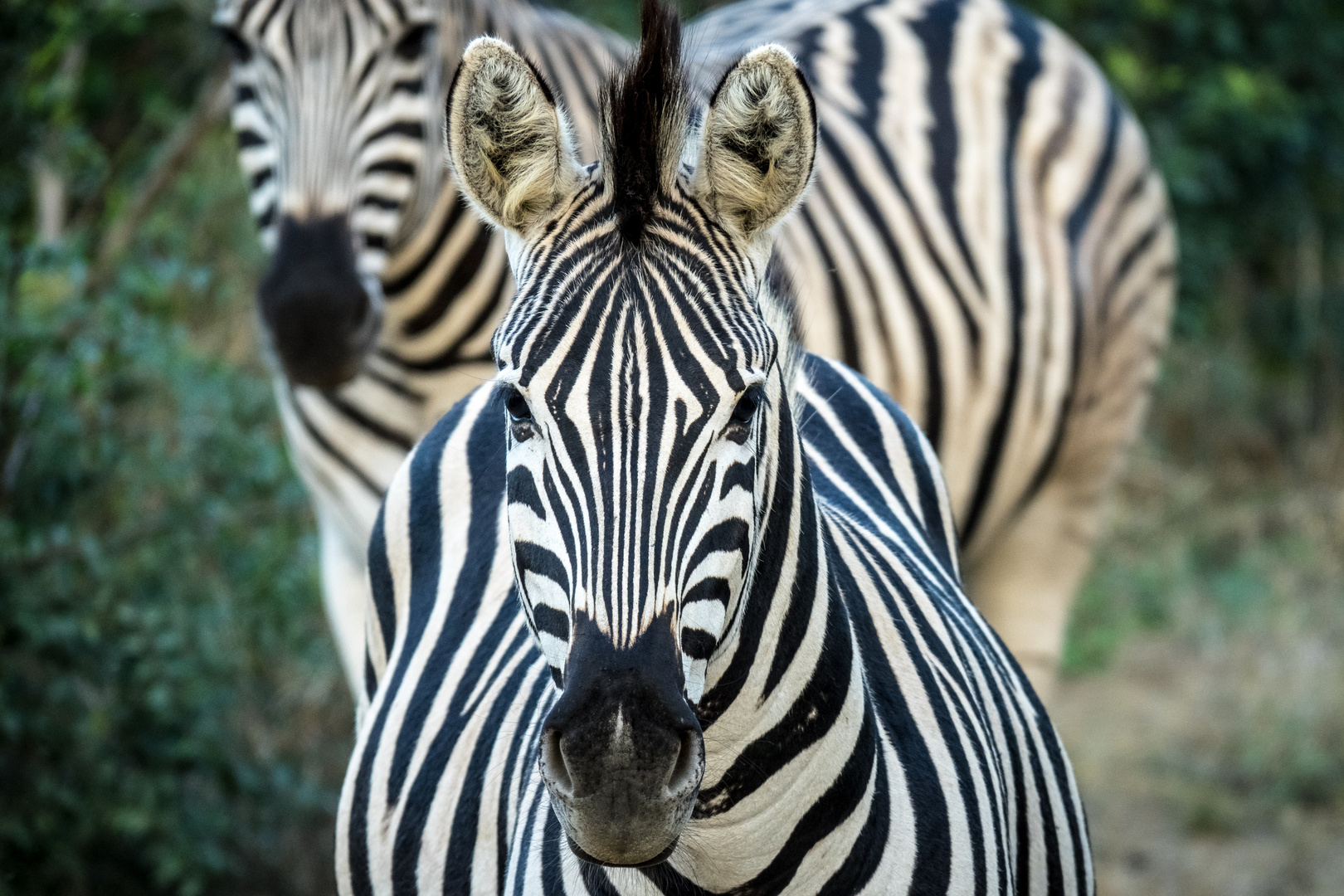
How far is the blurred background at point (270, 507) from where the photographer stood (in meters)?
4.58

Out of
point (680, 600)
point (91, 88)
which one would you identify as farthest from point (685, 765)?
point (91, 88)

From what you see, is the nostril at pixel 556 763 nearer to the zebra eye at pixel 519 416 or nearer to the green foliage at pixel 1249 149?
the zebra eye at pixel 519 416

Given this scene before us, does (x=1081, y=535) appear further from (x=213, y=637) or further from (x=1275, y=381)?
(x=1275, y=381)

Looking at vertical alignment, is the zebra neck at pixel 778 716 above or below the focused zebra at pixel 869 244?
below

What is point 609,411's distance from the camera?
1875 mm

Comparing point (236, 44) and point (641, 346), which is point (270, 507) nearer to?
point (236, 44)

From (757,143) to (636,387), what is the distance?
440 millimetres

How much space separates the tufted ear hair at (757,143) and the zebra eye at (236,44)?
8.26ft

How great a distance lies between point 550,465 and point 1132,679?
6.63 meters

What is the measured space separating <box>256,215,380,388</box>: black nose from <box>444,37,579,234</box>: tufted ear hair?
1624 millimetres

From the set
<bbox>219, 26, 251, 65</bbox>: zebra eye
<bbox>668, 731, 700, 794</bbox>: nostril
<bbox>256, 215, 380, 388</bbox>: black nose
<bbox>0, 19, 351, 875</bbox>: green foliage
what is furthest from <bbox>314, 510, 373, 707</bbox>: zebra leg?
<bbox>668, 731, 700, 794</bbox>: nostril

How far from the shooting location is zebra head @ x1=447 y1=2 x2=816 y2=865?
5.74 feet

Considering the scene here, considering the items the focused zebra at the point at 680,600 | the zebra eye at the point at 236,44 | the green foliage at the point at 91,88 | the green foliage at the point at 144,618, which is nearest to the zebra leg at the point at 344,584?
the green foliage at the point at 144,618

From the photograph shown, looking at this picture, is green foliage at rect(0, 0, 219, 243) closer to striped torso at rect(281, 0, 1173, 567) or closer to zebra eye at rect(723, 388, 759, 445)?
striped torso at rect(281, 0, 1173, 567)
